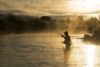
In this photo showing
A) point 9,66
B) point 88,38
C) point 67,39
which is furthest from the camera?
point 88,38

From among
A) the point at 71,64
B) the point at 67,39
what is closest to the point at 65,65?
the point at 71,64

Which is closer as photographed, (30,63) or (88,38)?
(30,63)

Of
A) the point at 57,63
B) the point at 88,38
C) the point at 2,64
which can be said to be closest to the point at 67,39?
the point at 57,63

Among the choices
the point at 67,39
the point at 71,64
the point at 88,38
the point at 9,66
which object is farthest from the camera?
the point at 88,38

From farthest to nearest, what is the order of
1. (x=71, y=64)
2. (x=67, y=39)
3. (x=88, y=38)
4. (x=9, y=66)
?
1. (x=88, y=38)
2. (x=67, y=39)
3. (x=71, y=64)
4. (x=9, y=66)

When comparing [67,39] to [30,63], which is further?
[67,39]

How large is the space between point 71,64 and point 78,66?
904mm

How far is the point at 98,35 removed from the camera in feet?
148

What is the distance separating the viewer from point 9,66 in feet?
50.7

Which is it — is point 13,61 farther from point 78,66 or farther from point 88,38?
point 88,38

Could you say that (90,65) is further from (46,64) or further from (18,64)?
(18,64)

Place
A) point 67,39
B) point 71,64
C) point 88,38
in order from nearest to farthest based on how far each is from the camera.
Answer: point 71,64 < point 67,39 < point 88,38

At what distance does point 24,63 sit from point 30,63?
37cm

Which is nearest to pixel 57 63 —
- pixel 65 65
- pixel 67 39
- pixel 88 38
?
pixel 65 65
